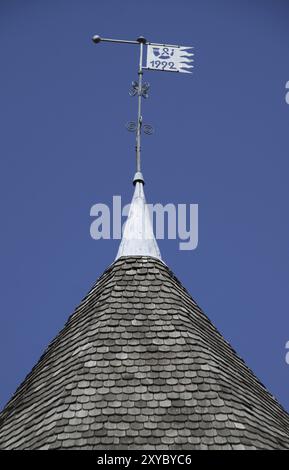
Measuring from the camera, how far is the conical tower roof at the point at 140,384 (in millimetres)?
15523

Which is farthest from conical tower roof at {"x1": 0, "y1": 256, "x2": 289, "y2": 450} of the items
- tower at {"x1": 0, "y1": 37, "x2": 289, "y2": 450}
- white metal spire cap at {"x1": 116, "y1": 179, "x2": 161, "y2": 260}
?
white metal spire cap at {"x1": 116, "y1": 179, "x2": 161, "y2": 260}

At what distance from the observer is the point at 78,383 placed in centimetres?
1638

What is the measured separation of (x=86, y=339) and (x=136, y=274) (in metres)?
1.45

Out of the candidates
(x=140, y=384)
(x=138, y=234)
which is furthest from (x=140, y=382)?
(x=138, y=234)

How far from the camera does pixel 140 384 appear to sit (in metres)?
16.2

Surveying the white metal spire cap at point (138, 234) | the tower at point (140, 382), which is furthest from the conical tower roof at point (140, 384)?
the white metal spire cap at point (138, 234)

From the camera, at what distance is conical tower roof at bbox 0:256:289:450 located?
1552cm

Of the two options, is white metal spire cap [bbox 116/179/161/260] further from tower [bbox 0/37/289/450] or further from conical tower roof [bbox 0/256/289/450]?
conical tower roof [bbox 0/256/289/450]

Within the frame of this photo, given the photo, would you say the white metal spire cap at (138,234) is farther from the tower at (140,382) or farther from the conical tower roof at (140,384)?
the conical tower roof at (140,384)

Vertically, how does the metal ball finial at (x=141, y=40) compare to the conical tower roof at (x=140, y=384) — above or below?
above
